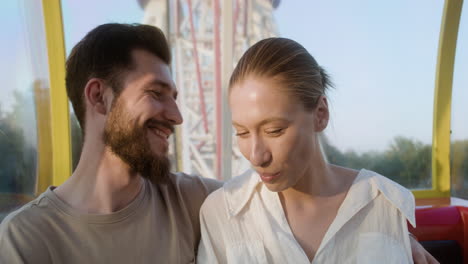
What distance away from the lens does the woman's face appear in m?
1.19

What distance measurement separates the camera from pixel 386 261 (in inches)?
50.1

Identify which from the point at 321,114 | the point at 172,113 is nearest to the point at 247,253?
the point at 321,114

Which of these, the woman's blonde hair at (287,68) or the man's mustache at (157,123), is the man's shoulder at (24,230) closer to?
the man's mustache at (157,123)

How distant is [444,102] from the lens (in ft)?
11.4

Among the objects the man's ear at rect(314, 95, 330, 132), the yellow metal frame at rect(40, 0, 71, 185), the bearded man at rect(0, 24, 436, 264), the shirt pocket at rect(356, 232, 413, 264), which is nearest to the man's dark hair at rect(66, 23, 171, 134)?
the bearded man at rect(0, 24, 436, 264)

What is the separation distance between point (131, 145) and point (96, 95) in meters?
0.29

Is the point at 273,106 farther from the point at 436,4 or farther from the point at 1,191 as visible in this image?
the point at 436,4

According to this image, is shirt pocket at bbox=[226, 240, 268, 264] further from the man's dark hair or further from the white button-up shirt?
the man's dark hair

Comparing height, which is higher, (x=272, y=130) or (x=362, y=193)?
(x=272, y=130)

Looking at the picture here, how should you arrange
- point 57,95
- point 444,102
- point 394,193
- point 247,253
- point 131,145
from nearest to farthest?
point 247,253, point 394,193, point 131,145, point 57,95, point 444,102

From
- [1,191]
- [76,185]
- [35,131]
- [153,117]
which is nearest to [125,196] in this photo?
[76,185]

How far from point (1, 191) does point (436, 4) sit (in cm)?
407

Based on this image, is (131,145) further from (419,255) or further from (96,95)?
(419,255)

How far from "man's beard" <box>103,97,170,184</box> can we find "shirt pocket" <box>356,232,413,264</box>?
85 cm
